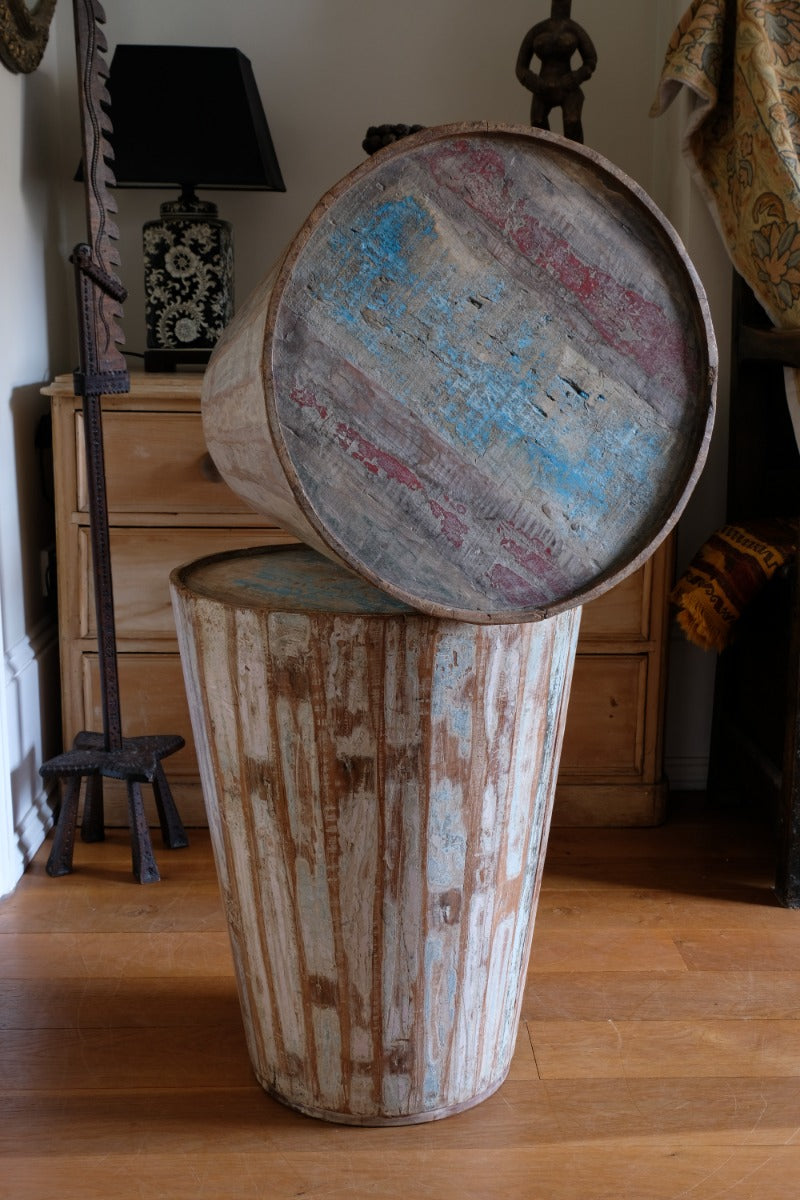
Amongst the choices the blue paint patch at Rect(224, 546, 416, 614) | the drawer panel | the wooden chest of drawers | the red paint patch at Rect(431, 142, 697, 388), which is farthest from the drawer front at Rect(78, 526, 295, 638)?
the red paint patch at Rect(431, 142, 697, 388)

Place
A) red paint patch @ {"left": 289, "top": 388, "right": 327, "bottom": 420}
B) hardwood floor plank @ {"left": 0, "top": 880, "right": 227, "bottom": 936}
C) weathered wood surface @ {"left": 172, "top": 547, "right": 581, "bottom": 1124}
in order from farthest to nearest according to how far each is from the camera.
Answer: hardwood floor plank @ {"left": 0, "top": 880, "right": 227, "bottom": 936} < weathered wood surface @ {"left": 172, "top": 547, "right": 581, "bottom": 1124} < red paint patch @ {"left": 289, "top": 388, "right": 327, "bottom": 420}

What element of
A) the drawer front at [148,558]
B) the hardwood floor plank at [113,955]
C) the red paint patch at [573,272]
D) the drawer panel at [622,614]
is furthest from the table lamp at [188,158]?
the red paint patch at [573,272]

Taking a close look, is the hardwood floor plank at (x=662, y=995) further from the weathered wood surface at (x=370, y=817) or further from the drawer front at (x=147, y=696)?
the drawer front at (x=147, y=696)

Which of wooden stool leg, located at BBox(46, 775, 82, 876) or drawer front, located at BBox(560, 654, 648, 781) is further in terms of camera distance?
drawer front, located at BBox(560, 654, 648, 781)

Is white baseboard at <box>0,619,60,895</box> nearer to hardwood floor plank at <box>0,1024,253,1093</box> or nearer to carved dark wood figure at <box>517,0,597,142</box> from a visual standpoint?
hardwood floor plank at <box>0,1024,253,1093</box>

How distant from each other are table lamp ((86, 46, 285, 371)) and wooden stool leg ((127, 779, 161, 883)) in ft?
2.95

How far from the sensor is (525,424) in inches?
46.7

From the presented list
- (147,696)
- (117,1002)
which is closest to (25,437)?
(147,696)

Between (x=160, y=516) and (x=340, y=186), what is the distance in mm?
1293

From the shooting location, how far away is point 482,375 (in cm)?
117

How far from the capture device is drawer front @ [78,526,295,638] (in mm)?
2320

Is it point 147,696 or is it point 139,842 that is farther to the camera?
point 147,696

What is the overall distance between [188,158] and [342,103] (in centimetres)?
47

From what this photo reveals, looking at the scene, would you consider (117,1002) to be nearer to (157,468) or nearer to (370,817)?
(370,817)
